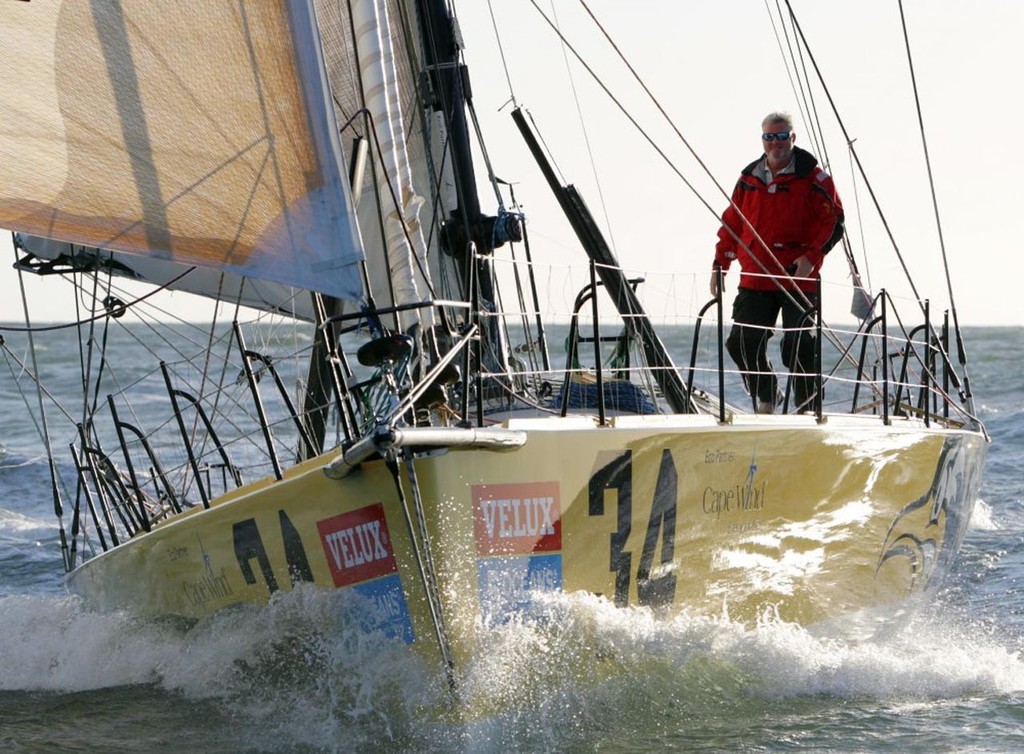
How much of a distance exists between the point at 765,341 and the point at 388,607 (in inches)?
107

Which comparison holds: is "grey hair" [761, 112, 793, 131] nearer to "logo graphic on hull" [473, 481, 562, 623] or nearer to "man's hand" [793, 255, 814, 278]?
"man's hand" [793, 255, 814, 278]

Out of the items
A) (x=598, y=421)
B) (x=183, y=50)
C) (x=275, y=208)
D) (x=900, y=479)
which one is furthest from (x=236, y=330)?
(x=900, y=479)

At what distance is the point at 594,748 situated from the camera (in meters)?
5.90

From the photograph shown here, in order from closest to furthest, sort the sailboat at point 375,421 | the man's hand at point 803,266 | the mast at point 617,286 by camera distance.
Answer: the sailboat at point 375,421 < the mast at point 617,286 < the man's hand at point 803,266

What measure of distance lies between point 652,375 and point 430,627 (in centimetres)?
214

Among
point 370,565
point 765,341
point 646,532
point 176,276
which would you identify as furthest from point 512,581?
point 176,276

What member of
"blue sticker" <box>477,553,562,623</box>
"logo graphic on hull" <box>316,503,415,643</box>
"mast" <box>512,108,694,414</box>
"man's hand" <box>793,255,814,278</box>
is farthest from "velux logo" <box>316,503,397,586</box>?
"man's hand" <box>793,255,814,278</box>

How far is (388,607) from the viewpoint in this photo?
582 centimetres

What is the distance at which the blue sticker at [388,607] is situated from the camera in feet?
19.0

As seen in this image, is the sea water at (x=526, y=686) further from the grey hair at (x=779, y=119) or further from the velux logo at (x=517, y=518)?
the grey hair at (x=779, y=119)

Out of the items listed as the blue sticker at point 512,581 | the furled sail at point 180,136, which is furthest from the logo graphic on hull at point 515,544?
the furled sail at point 180,136

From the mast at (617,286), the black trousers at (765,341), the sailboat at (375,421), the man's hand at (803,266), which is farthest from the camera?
the man's hand at (803,266)

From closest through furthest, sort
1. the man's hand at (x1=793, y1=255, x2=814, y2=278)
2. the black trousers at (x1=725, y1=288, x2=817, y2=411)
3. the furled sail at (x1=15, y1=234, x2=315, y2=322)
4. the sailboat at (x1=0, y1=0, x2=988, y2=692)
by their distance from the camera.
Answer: the sailboat at (x1=0, y1=0, x2=988, y2=692), the black trousers at (x1=725, y1=288, x2=817, y2=411), the man's hand at (x1=793, y1=255, x2=814, y2=278), the furled sail at (x1=15, y1=234, x2=315, y2=322)

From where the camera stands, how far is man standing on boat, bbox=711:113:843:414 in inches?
307
